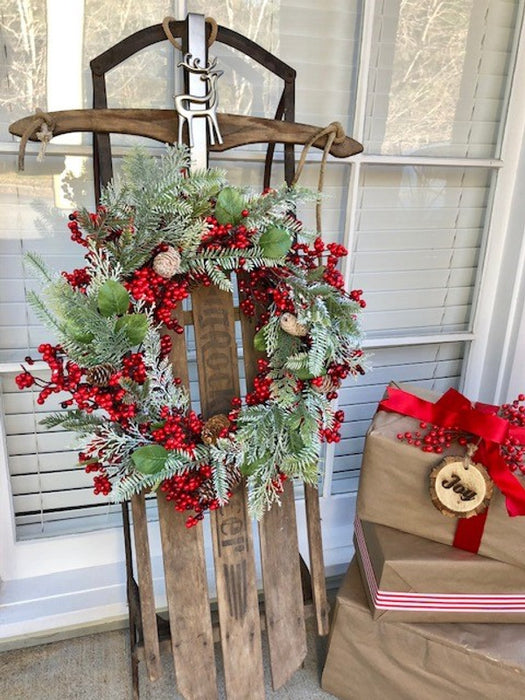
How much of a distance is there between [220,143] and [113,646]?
128 centimetres

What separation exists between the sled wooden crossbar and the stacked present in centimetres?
15

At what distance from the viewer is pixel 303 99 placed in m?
1.31

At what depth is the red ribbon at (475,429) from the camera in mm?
1040

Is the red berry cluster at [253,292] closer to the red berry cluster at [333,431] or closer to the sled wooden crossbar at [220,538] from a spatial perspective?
the sled wooden crossbar at [220,538]

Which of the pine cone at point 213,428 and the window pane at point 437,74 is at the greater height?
the window pane at point 437,74

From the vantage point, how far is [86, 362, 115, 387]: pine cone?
880 mm

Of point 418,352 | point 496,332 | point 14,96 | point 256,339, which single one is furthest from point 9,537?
point 496,332

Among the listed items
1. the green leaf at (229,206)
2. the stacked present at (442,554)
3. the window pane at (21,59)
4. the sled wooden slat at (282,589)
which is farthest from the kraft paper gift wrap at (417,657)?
the window pane at (21,59)

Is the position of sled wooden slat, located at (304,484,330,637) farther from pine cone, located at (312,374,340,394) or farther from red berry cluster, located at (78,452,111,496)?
red berry cluster, located at (78,452,111,496)

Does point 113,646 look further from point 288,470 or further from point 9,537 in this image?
point 288,470

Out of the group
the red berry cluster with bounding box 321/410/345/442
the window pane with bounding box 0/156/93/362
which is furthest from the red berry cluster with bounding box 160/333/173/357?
the window pane with bounding box 0/156/93/362

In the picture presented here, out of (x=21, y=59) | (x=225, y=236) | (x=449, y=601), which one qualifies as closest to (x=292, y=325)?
(x=225, y=236)

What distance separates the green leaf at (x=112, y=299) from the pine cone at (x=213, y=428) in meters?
0.28

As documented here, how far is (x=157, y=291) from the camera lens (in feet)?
2.96
